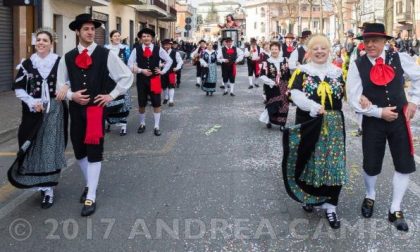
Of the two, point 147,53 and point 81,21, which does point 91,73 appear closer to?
point 81,21

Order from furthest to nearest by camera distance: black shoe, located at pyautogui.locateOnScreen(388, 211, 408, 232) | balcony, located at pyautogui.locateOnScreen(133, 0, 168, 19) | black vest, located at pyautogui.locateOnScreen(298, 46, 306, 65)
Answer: balcony, located at pyautogui.locateOnScreen(133, 0, 168, 19), black vest, located at pyautogui.locateOnScreen(298, 46, 306, 65), black shoe, located at pyautogui.locateOnScreen(388, 211, 408, 232)

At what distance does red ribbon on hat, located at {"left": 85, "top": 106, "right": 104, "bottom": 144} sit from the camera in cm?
497

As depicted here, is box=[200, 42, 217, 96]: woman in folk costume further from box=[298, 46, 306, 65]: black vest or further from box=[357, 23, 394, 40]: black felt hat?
box=[357, 23, 394, 40]: black felt hat

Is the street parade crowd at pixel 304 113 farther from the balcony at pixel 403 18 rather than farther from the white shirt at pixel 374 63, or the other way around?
the balcony at pixel 403 18

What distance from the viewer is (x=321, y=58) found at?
14.9ft

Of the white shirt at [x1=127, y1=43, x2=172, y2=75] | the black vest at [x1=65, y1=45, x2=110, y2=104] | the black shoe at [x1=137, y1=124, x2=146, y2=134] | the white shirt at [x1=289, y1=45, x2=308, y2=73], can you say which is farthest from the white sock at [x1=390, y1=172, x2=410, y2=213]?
the black shoe at [x1=137, y1=124, x2=146, y2=134]

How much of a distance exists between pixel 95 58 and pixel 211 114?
284 inches

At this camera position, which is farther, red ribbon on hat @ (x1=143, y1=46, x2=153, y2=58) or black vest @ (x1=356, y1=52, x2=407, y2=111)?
red ribbon on hat @ (x1=143, y1=46, x2=153, y2=58)

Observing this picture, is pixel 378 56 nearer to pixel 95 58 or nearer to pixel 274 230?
pixel 274 230

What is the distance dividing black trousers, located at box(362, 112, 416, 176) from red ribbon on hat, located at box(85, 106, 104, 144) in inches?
96.0

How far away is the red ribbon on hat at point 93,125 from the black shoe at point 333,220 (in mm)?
2225

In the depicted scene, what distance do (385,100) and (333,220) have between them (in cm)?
113

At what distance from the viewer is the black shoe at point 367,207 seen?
15.6 ft

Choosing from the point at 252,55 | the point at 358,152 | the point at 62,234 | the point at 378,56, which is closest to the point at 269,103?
the point at 358,152
